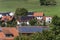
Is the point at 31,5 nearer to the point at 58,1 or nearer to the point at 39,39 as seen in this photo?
the point at 58,1

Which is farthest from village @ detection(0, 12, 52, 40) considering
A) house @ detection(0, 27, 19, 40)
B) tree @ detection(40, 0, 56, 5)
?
tree @ detection(40, 0, 56, 5)

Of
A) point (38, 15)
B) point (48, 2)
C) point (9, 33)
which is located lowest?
point (38, 15)

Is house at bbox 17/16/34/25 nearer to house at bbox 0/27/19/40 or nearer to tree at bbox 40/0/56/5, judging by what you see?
house at bbox 0/27/19/40

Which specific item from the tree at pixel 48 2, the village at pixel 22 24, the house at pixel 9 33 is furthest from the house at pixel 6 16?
the house at pixel 9 33

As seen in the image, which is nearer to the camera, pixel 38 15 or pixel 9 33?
pixel 9 33

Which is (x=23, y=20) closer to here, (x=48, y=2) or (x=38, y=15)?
(x=38, y=15)

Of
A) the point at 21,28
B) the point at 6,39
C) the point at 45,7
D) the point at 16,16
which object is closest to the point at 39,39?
the point at 6,39

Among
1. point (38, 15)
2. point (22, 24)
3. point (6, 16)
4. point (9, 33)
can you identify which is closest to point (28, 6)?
point (38, 15)

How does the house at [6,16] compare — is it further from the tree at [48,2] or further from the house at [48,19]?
the tree at [48,2]
